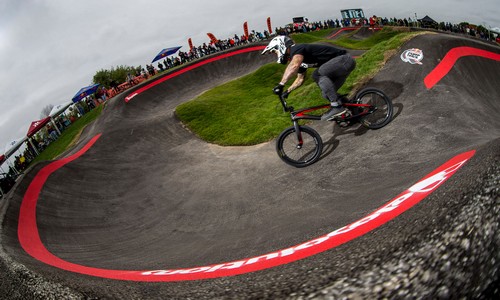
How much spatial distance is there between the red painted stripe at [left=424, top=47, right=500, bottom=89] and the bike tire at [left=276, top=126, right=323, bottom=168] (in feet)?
12.0

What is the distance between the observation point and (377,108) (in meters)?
8.48

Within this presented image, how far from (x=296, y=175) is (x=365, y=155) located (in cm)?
166

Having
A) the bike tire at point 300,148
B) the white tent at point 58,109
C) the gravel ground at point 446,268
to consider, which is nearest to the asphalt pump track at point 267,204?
the gravel ground at point 446,268

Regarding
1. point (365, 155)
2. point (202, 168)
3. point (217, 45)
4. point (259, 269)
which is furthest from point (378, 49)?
point (217, 45)

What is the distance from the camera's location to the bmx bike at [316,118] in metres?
7.99

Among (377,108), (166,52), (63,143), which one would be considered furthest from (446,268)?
(166,52)

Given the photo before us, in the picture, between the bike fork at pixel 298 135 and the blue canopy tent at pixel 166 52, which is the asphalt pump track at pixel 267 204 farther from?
the blue canopy tent at pixel 166 52

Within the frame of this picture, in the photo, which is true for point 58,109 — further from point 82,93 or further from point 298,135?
point 298,135

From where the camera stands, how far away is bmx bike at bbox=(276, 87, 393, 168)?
7.99 meters

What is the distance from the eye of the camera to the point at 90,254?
6.09 m

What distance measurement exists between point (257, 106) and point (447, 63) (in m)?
8.08

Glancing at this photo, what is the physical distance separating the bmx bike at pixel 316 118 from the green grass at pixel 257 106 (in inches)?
83.5

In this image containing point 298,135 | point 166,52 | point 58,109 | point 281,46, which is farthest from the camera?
point 166,52

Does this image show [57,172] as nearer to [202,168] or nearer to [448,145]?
[202,168]
